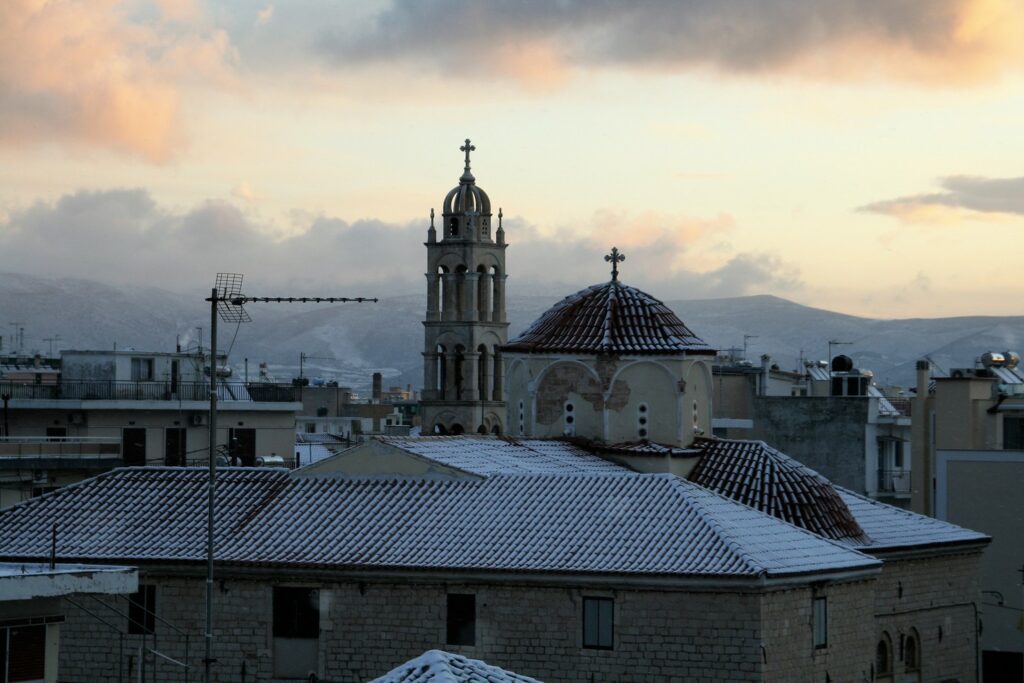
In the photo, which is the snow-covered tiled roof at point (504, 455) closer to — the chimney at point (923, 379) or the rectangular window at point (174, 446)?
the rectangular window at point (174, 446)

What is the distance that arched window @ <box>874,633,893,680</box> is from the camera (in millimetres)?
41469

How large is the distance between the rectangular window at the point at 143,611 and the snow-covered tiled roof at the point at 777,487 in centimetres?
1170

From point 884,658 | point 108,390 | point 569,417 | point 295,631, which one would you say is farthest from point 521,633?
point 108,390

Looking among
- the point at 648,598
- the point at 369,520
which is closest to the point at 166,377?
the point at 369,520

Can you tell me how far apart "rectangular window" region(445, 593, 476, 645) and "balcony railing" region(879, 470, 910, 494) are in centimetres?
3430

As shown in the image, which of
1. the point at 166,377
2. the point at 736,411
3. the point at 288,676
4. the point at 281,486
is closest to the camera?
the point at 288,676

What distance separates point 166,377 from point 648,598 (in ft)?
89.2

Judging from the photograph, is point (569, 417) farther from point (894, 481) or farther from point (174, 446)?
point (894, 481)

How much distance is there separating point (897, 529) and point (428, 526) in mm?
11663

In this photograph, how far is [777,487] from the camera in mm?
41031

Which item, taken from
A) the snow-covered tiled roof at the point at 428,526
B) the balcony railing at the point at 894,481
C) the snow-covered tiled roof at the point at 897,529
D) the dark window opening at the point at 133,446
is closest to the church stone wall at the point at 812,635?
the snow-covered tiled roof at the point at 428,526

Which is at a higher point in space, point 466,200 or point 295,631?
point 466,200

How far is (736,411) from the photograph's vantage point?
75000mm

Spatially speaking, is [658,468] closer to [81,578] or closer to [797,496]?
[797,496]
